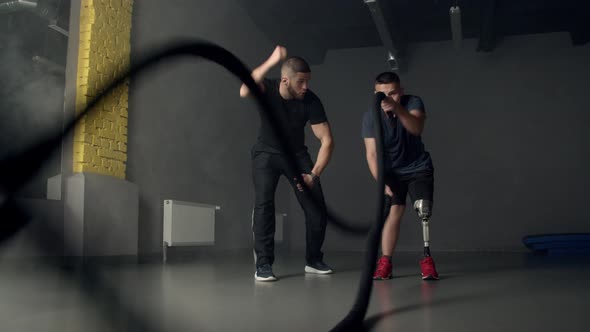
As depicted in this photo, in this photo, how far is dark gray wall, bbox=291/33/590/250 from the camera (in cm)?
755

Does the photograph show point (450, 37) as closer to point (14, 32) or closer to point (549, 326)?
point (14, 32)

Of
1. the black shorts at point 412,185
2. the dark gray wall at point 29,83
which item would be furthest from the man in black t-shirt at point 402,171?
the dark gray wall at point 29,83

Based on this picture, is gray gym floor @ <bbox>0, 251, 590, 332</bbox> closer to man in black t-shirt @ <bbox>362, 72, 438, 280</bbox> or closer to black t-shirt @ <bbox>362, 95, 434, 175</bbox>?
man in black t-shirt @ <bbox>362, 72, 438, 280</bbox>

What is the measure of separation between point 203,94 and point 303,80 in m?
3.01

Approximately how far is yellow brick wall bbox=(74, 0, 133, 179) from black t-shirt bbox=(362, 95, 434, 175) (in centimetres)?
188

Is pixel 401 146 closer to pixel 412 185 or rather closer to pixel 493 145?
pixel 412 185

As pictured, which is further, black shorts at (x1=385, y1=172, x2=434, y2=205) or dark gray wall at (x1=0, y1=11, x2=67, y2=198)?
dark gray wall at (x1=0, y1=11, x2=67, y2=198)

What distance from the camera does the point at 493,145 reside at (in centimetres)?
780

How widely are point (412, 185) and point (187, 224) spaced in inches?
95.3

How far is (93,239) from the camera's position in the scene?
3.88 m

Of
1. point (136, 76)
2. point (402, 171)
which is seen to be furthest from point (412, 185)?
point (136, 76)

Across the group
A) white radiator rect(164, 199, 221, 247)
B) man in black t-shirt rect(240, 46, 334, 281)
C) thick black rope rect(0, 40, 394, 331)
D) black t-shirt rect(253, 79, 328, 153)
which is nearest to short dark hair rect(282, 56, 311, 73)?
man in black t-shirt rect(240, 46, 334, 281)

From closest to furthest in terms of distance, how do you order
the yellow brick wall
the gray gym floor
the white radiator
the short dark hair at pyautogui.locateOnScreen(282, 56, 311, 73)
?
the gray gym floor
the short dark hair at pyautogui.locateOnScreen(282, 56, 311, 73)
the yellow brick wall
the white radiator

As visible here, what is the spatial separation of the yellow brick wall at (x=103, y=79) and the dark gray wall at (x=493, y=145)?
4348 mm
